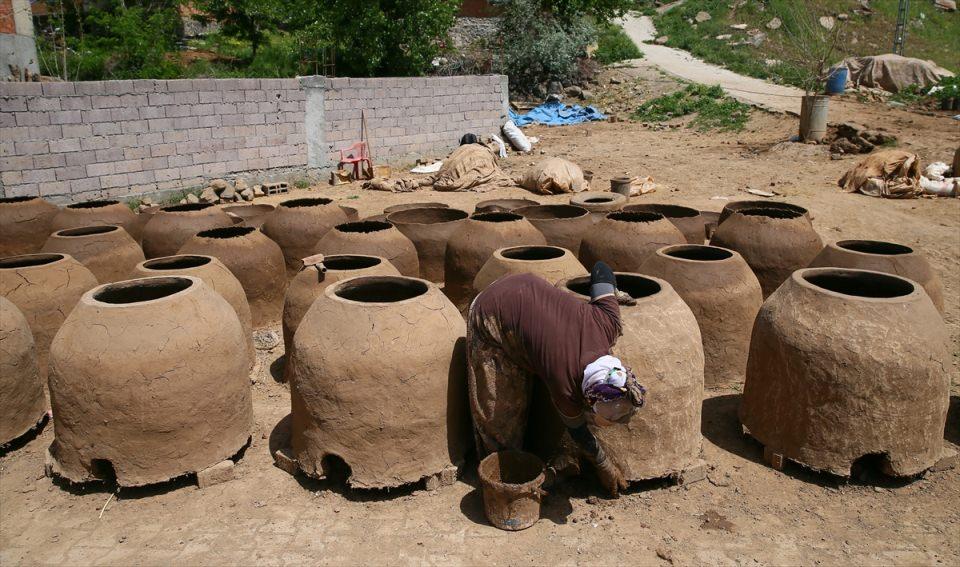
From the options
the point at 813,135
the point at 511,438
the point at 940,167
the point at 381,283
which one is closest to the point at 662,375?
the point at 511,438

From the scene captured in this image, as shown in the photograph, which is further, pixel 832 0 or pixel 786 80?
pixel 832 0

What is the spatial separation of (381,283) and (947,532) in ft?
12.0

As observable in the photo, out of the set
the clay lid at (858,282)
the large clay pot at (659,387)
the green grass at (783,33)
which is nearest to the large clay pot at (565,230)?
the clay lid at (858,282)

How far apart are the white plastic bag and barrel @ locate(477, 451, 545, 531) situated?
47.1ft

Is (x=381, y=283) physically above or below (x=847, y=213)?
above

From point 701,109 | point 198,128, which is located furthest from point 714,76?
point 198,128

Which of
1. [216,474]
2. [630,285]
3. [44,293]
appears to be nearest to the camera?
[216,474]

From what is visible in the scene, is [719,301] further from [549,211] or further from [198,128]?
[198,128]

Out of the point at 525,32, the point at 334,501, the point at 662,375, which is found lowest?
the point at 334,501

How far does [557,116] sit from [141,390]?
60.3 feet

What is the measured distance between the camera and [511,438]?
4.29 meters

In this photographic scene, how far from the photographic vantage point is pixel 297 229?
766 cm

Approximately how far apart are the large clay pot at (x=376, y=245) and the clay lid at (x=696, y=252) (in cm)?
232

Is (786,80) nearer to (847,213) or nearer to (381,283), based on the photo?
(847,213)
